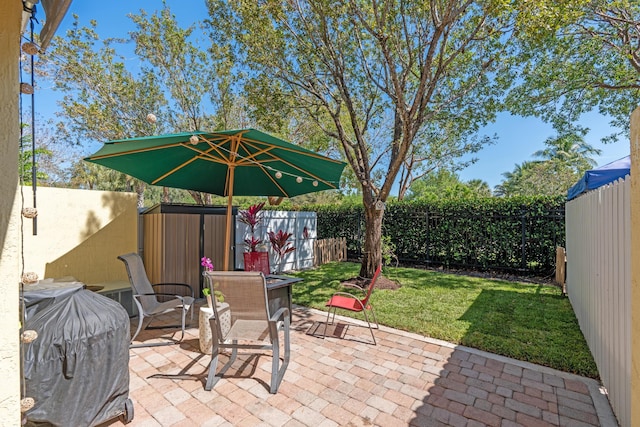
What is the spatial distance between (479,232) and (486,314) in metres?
4.91

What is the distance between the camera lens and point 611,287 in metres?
2.65

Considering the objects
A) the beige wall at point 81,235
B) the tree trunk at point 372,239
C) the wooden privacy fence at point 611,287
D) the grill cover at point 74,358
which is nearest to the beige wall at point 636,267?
the wooden privacy fence at point 611,287

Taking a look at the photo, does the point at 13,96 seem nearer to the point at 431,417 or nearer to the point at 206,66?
the point at 431,417

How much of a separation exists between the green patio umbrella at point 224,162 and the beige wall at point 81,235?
1297 mm

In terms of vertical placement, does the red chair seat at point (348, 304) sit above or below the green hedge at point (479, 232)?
below

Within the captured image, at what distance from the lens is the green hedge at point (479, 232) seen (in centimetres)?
846

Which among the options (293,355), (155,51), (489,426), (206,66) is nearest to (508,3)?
(489,426)

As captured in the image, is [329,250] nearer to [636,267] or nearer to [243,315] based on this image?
[243,315]

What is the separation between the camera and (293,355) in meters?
3.79

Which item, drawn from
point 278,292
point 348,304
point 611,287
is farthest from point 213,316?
point 611,287

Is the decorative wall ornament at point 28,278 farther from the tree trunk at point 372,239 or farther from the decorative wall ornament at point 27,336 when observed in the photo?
the tree trunk at point 372,239

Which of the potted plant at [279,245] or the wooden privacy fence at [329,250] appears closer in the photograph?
the potted plant at [279,245]

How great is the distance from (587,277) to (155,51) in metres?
13.2

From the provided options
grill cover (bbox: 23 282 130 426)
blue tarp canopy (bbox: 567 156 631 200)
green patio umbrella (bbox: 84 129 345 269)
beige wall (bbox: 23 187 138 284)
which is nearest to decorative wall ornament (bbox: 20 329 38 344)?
grill cover (bbox: 23 282 130 426)
